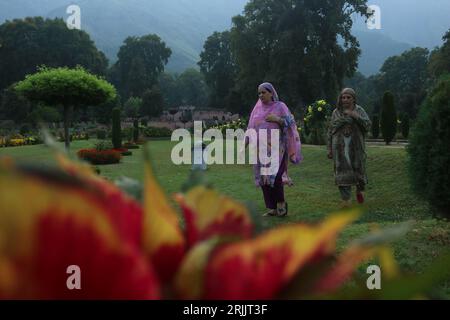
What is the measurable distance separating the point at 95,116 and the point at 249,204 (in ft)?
155

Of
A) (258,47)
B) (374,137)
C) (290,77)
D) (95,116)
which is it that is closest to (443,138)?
(374,137)

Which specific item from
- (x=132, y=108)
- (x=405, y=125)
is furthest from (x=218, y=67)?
(x=405, y=125)

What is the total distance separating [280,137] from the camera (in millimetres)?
6918

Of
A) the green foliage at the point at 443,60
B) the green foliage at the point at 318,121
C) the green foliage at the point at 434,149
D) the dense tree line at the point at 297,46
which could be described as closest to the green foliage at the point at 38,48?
the dense tree line at the point at 297,46

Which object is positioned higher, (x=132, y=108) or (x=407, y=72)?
(x=407, y=72)

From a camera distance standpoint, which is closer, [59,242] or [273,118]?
[59,242]

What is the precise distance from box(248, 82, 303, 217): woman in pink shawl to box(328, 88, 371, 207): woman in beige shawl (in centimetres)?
130

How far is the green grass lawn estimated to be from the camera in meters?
4.91

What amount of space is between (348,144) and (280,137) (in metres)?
1.62

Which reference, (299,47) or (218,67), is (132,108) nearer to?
(218,67)
